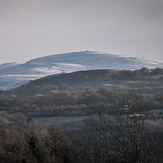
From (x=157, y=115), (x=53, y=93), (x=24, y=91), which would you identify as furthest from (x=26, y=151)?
(x=24, y=91)

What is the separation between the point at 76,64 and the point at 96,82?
181 feet

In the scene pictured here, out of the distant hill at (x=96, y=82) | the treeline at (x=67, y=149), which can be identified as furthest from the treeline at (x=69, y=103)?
the treeline at (x=67, y=149)

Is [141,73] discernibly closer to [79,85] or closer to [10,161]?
[79,85]

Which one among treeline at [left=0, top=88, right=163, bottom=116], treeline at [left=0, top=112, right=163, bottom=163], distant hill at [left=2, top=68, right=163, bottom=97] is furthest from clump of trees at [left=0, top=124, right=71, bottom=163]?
distant hill at [left=2, top=68, right=163, bottom=97]

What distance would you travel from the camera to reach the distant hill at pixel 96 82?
47969 mm

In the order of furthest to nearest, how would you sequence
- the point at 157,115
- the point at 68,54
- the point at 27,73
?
the point at 68,54
the point at 27,73
the point at 157,115

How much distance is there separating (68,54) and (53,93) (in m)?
89.2

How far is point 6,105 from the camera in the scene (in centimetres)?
3525

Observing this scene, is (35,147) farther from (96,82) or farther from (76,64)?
(76,64)

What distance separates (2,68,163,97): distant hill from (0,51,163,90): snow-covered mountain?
34415 mm

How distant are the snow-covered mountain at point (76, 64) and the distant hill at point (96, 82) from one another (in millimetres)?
34415

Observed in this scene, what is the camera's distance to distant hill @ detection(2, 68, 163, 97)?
47969 mm

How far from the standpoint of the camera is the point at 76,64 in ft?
356

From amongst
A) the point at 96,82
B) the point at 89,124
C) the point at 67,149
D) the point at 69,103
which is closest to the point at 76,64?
the point at 96,82
